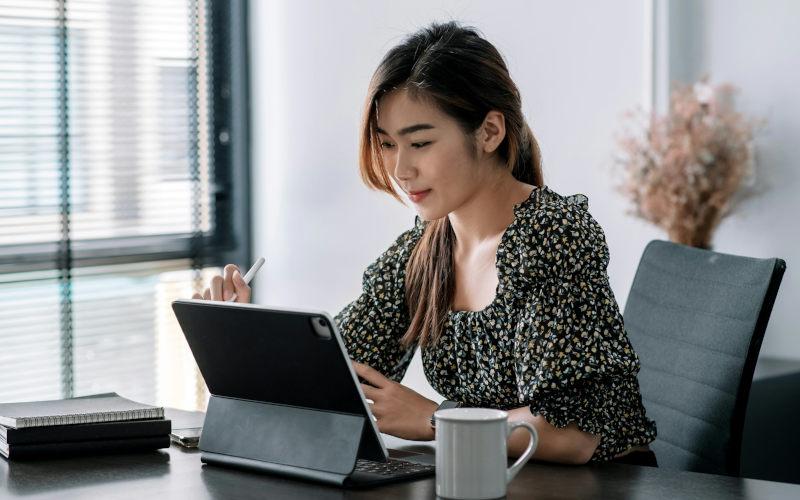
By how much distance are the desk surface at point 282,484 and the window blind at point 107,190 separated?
206 centimetres

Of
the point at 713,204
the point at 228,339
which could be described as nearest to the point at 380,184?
the point at 228,339

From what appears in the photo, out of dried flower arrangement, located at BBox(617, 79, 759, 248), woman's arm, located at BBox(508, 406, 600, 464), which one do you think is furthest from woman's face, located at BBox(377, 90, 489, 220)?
dried flower arrangement, located at BBox(617, 79, 759, 248)

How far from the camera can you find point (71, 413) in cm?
146

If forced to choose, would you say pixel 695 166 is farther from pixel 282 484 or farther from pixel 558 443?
pixel 282 484

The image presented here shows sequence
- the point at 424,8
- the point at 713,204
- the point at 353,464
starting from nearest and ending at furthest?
the point at 353,464 → the point at 713,204 → the point at 424,8

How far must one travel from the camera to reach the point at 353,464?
4.00 ft

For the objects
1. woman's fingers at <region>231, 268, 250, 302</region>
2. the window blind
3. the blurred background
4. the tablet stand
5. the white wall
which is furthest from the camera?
the window blind

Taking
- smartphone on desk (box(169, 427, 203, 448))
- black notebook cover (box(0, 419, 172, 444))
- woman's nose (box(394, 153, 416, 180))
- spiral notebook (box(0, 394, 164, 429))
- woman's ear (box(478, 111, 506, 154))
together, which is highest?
woman's ear (box(478, 111, 506, 154))

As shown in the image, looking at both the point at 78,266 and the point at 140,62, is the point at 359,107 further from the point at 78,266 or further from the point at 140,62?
the point at 78,266

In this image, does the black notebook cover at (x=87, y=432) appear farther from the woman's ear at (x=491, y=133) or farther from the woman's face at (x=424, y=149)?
the woman's ear at (x=491, y=133)

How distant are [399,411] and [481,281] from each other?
30 centimetres

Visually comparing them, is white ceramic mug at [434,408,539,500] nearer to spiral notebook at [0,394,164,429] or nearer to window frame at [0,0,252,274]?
spiral notebook at [0,394,164,429]

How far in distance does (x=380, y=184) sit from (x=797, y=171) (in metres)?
1.41

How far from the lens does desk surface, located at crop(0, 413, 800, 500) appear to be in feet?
3.90
